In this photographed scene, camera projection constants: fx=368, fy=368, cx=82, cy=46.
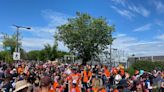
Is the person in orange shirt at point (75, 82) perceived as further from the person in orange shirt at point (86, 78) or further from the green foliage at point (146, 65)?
the green foliage at point (146, 65)

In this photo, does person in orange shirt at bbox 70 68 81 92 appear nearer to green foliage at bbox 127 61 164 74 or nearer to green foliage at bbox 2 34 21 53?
green foliage at bbox 127 61 164 74

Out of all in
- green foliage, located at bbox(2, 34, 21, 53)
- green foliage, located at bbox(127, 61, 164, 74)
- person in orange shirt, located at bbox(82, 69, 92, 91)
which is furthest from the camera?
green foliage, located at bbox(2, 34, 21, 53)

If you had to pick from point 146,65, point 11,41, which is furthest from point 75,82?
point 11,41

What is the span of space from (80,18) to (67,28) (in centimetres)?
279

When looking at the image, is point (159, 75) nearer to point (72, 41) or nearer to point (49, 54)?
point (72, 41)

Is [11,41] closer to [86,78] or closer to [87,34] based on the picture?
[87,34]

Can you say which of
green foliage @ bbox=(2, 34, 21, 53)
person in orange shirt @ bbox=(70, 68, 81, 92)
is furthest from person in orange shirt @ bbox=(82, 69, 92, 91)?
green foliage @ bbox=(2, 34, 21, 53)

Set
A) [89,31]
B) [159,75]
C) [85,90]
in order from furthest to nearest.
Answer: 1. [89,31]
2. [159,75]
3. [85,90]

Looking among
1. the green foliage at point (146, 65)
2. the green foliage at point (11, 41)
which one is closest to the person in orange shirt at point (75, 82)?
the green foliage at point (146, 65)

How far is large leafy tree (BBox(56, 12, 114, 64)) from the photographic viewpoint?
61.2 meters

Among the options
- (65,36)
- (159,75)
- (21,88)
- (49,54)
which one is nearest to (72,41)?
(65,36)

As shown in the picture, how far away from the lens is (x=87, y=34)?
61.4 metres

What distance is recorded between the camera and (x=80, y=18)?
61906 millimetres

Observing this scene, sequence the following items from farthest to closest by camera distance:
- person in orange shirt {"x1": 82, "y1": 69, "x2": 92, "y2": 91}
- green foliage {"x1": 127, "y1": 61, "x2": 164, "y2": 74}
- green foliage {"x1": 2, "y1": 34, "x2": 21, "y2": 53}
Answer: green foliage {"x1": 2, "y1": 34, "x2": 21, "y2": 53} < green foliage {"x1": 127, "y1": 61, "x2": 164, "y2": 74} < person in orange shirt {"x1": 82, "y1": 69, "x2": 92, "y2": 91}
